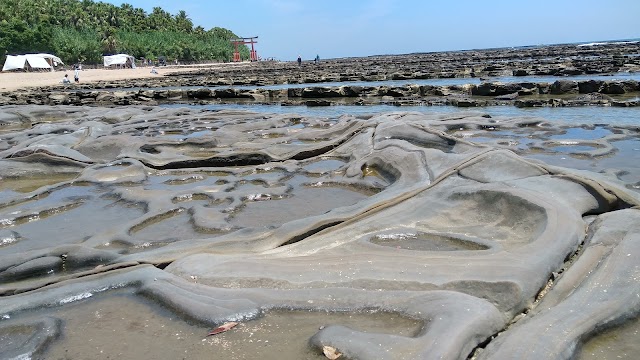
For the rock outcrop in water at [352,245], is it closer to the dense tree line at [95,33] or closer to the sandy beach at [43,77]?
the sandy beach at [43,77]

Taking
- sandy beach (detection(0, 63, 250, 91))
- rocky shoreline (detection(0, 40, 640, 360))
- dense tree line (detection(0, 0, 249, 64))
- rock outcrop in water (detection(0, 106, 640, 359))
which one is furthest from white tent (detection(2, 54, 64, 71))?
rock outcrop in water (detection(0, 106, 640, 359))

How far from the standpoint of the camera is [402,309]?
8.54ft

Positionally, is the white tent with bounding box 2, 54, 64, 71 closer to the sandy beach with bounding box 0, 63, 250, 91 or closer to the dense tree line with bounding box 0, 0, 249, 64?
the sandy beach with bounding box 0, 63, 250, 91

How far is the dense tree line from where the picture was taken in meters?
51.8

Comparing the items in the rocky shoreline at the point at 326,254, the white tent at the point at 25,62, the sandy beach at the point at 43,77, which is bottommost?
the rocky shoreline at the point at 326,254

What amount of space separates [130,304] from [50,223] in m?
2.37

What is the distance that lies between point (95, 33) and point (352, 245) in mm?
65869

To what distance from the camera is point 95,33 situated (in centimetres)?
6122

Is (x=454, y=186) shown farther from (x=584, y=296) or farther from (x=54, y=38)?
(x=54, y=38)

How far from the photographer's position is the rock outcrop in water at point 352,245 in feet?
8.02

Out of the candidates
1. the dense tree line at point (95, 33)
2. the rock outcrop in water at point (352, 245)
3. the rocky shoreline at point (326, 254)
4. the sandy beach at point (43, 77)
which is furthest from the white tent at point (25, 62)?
the rock outcrop in water at point (352, 245)

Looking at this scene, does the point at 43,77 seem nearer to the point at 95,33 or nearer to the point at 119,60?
the point at 119,60

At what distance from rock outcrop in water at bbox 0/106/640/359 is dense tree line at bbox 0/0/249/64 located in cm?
5308

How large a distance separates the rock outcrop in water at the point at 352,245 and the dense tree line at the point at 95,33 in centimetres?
5308
